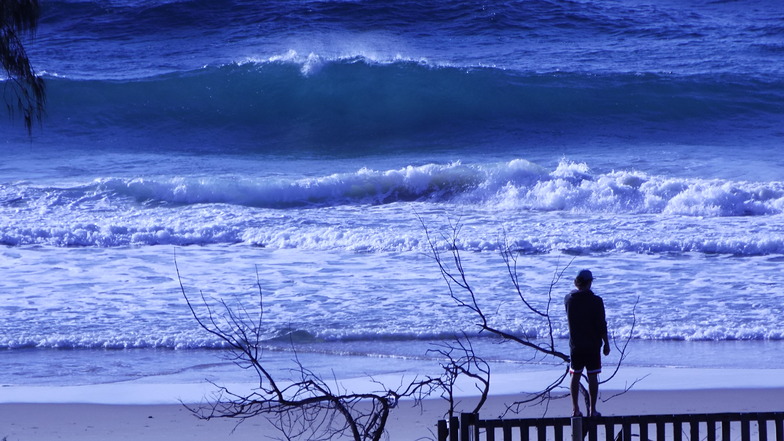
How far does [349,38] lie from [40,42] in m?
7.44

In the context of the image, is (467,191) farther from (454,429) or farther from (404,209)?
(454,429)

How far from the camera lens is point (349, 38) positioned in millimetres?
22844

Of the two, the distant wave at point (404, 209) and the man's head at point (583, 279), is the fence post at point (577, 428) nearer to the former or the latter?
the man's head at point (583, 279)

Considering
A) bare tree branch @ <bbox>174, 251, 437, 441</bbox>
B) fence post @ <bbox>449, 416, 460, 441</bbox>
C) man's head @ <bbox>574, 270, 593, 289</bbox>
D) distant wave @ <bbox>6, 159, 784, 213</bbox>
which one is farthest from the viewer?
distant wave @ <bbox>6, 159, 784, 213</bbox>

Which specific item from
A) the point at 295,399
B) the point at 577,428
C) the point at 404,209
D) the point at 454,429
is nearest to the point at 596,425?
the point at 577,428

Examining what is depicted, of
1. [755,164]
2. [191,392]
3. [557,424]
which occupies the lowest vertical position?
[755,164]

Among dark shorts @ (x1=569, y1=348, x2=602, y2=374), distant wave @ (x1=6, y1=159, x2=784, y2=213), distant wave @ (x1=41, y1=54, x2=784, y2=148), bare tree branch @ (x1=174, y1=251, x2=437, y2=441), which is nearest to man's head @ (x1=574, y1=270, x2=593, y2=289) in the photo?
dark shorts @ (x1=569, y1=348, x2=602, y2=374)

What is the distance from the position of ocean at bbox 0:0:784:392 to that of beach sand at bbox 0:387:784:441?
68cm

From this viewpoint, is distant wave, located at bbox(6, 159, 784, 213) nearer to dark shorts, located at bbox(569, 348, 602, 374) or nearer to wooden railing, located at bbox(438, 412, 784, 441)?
dark shorts, located at bbox(569, 348, 602, 374)

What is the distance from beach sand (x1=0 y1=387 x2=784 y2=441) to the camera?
520 centimetres

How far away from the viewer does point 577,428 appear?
11.3 ft

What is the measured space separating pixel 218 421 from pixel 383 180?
9219 millimetres

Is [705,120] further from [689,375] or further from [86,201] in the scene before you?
[689,375]

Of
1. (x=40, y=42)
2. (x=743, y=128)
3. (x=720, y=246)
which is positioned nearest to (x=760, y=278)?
(x=720, y=246)
